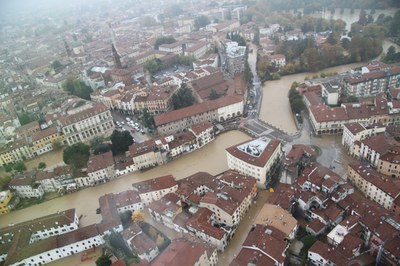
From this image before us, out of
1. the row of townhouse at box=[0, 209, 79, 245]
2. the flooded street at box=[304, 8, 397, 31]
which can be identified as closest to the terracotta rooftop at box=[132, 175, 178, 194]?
the row of townhouse at box=[0, 209, 79, 245]

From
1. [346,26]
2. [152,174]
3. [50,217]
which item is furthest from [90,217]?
[346,26]

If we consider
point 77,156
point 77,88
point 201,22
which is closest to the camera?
point 77,156

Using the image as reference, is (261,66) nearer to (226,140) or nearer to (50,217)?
(226,140)

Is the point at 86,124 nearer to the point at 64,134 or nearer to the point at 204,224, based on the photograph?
the point at 64,134

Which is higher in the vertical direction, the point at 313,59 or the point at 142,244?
the point at 313,59

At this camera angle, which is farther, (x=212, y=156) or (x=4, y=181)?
(x=212, y=156)

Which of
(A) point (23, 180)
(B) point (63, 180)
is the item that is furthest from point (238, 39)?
(A) point (23, 180)
